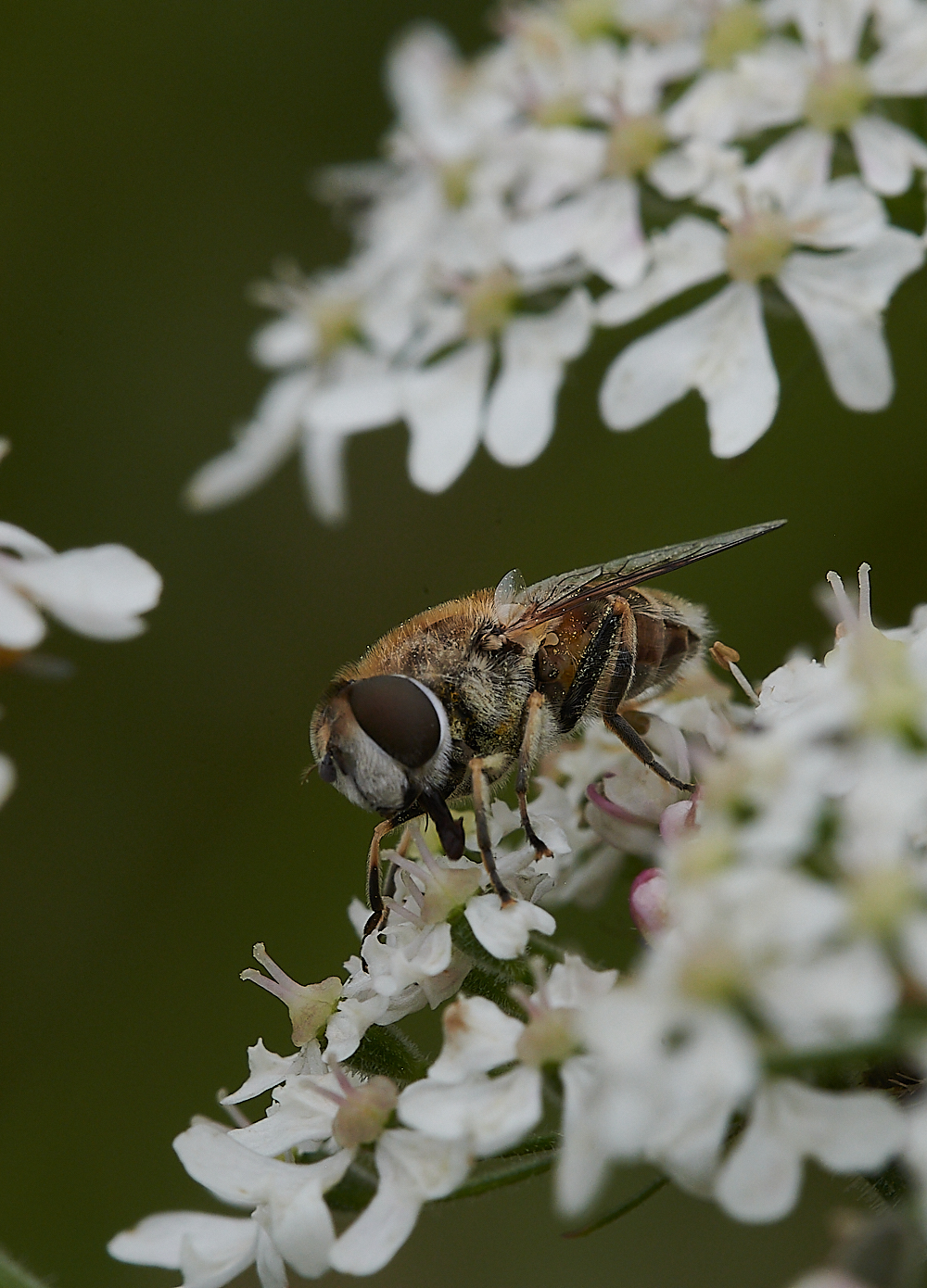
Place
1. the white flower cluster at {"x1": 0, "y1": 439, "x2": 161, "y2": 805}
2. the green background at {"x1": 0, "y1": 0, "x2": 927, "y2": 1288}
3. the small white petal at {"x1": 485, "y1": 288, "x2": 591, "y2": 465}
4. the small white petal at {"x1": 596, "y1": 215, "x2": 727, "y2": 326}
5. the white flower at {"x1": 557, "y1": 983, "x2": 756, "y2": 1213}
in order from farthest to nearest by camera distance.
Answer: the green background at {"x1": 0, "y1": 0, "x2": 927, "y2": 1288}
the small white petal at {"x1": 485, "y1": 288, "x2": 591, "y2": 465}
the small white petal at {"x1": 596, "y1": 215, "x2": 727, "y2": 326}
the white flower cluster at {"x1": 0, "y1": 439, "x2": 161, "y2": 805}
the white flower at {"x1": 557, "y1": 983, "x2": 756, "y2": 1213}

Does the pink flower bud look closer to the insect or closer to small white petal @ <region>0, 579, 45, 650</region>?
the insect

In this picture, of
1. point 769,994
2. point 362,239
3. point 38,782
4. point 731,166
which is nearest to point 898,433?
point 362,239

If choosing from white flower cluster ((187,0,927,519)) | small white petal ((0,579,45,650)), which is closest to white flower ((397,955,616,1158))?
small white petal ((0,579,45,650))

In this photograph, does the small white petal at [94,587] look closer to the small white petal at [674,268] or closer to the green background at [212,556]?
the small white petal at [674,268]

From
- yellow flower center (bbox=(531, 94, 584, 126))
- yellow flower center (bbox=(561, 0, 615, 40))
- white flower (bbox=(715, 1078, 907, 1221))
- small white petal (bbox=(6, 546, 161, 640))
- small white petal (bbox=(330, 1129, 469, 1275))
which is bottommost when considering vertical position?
small white petal (bbox=(330, 1129, 469, 1275))

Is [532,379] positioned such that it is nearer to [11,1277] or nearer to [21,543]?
[21,543]
